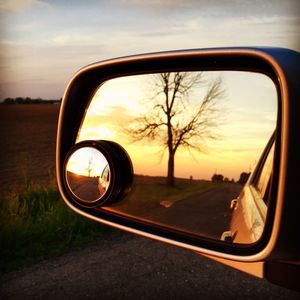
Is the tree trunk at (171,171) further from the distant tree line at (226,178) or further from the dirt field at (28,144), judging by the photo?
the dirt field at (28,144)

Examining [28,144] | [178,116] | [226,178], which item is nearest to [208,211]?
[226,178]

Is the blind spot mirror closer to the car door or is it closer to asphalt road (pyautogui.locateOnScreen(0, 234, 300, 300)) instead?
the car door

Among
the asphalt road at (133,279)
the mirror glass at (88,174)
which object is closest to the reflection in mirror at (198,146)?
the mirror glass at (88,174)

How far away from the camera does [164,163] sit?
4.77 feet

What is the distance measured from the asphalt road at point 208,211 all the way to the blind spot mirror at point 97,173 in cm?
19

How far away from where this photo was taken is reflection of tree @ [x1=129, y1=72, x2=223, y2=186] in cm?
137

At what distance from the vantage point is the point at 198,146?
137 cm

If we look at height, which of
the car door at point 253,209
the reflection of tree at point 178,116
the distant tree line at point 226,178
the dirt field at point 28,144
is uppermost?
the reflection of tree at point 178,116

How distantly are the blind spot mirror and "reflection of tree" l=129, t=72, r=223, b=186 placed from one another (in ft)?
0.43

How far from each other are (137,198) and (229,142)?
0.37 m

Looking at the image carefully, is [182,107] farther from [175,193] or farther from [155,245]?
[155,245]

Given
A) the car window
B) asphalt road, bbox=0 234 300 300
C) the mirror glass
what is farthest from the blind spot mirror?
asphalt road, bbox=0 234 300 300

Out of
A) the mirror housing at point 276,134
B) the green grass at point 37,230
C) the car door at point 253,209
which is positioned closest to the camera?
the mirror housing at point 276,134

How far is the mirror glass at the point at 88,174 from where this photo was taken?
4.50 ft
